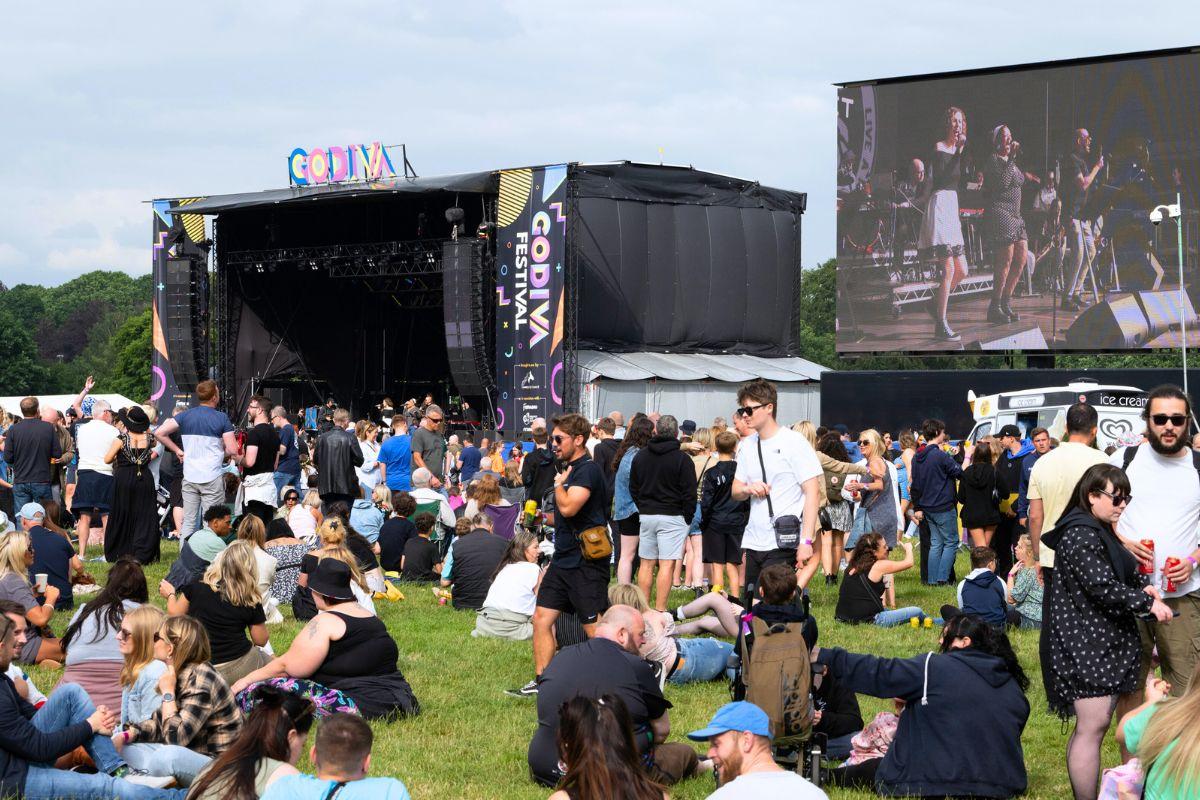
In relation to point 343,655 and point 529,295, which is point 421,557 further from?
point 529,295

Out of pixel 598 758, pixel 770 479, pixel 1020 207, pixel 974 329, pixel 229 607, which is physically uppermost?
pixel 1020 207

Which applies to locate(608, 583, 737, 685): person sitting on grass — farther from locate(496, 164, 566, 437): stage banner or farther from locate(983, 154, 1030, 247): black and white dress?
locate(496, 164, 566, 437): stage banner

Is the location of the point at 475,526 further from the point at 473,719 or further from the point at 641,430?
the point at 473,719

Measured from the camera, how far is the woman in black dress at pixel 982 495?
12.1 metres

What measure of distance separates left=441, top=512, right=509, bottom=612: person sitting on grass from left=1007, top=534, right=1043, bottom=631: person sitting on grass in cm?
389

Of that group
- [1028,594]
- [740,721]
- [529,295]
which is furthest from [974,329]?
[740,721]

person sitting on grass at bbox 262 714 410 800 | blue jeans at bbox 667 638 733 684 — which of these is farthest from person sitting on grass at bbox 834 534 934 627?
person sitting on grass at bbox 262 714 410 800

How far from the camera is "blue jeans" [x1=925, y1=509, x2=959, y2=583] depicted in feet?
41.4

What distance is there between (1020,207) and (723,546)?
15825 millimetres

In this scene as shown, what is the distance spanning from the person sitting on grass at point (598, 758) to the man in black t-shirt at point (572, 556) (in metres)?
3.04

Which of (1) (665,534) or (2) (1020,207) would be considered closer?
(1) (665,534)

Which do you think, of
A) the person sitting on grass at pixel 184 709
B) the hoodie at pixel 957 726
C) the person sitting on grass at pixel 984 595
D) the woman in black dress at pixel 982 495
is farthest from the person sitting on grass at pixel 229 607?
the woman in black dress at pixel 982 495

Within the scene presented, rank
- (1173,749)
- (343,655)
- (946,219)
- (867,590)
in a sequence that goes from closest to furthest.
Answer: (1173,749)
(343,655)
(867,590)
(946,219)

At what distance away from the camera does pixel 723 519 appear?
10977 millimetres
